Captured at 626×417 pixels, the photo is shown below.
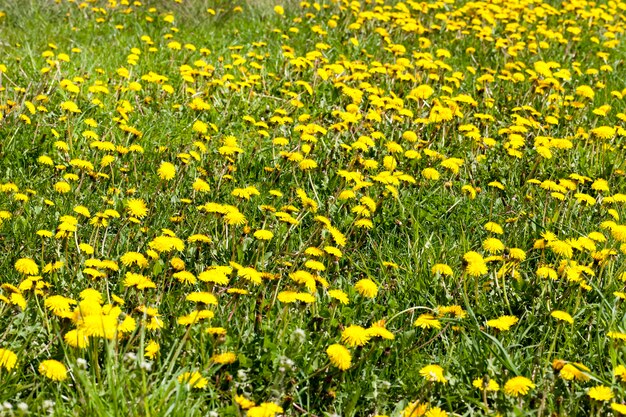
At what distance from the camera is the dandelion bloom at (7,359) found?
226 centimetres

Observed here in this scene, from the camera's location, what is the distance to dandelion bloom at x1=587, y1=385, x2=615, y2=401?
7.61 feet

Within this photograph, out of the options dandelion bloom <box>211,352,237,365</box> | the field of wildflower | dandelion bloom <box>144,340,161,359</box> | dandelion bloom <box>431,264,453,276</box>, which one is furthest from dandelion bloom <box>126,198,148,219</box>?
dandelion bloom <box>431,264,453,276</box>

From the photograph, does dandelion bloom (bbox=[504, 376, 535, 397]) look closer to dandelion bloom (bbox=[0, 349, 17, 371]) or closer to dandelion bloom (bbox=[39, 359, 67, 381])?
dandelion bloom (bbox=[39, 359, 67, 381])

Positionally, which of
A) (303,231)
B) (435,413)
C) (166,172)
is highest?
(166,172)

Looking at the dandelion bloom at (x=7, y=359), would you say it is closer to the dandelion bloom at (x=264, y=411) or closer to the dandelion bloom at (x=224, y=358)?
the dandelion bloom at (x=224, y=358)

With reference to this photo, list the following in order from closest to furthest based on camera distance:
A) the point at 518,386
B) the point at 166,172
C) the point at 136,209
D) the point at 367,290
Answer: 1. the point at 518,386
2. the point at 367,290
3. the point at 136,209
4. the point at 166,172

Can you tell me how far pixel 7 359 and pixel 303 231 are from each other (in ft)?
5.47

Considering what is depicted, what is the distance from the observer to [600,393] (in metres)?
2.33

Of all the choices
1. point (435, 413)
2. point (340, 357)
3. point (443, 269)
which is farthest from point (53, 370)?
point (443, 269)

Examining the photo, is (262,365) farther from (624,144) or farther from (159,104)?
(624,144)

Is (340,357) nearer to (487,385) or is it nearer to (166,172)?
(487,385)

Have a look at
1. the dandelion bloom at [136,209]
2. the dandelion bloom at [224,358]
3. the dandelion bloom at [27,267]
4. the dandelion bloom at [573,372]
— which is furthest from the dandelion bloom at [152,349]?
the dandelion bloom at [573,372]

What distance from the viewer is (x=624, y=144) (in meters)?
4.81

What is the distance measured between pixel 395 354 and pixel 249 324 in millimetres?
515
